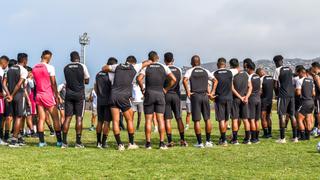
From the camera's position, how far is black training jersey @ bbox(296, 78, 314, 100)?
14812mm

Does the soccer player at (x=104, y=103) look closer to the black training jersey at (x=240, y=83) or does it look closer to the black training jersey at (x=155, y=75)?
the black training jersey at (x=155, y=75)

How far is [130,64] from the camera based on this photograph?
12070mm

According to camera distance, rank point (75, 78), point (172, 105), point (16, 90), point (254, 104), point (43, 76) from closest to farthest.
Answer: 1. point (75, 78)
2. point (43, 76)
3. point (16, 90)
4. point (172, 105)
5. point (254, 104)

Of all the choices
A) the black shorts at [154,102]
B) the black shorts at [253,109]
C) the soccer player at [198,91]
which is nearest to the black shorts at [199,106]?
the soccer player at [198,91]

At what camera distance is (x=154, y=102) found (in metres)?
12.0

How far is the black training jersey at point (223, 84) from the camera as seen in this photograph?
1316 cm

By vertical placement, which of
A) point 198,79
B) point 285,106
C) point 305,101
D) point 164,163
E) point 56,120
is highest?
point 198,79

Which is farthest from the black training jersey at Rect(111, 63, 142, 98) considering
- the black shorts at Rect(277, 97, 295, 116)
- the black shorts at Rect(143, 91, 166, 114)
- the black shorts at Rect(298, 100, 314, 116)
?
the black shorts at Rect(298, 100, 314, 116)

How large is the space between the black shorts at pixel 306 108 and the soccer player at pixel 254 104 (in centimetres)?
149

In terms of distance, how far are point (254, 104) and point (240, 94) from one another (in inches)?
31.5

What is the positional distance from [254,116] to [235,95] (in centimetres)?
105

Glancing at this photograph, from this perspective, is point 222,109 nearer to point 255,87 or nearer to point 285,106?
point 255,87

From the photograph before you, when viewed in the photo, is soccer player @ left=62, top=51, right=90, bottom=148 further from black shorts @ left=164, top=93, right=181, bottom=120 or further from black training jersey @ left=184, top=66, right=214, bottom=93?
black training jersey @ left=184, top=66, right=214, bottom=93

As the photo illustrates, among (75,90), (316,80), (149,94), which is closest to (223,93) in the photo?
(149,94)
